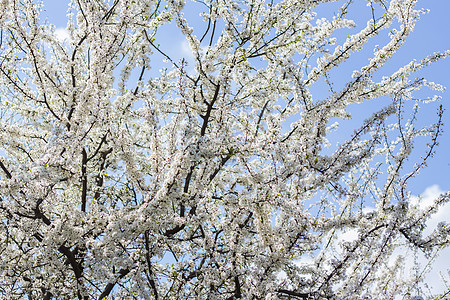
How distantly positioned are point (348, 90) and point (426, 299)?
3.55 m

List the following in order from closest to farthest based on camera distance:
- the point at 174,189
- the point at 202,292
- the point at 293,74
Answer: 1. the point at 174,189
2. the point at 202,292
3. the point at 293,74

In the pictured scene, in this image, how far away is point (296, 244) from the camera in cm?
531

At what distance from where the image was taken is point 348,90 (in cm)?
598

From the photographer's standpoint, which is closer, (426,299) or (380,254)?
(380,254)

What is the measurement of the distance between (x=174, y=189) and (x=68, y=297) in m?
4.25

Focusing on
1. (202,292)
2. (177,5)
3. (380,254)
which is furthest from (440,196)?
(177,5)

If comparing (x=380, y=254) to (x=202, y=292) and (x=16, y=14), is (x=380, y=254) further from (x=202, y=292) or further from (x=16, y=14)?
(x=16, y=14)

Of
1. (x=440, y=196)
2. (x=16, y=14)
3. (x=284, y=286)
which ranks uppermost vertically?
(x=16, y=14)

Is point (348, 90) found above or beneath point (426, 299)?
above

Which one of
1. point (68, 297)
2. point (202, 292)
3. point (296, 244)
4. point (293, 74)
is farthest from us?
point (68, 297)

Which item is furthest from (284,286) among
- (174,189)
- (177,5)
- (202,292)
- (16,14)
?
(16,14)

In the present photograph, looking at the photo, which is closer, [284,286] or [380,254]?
[380,254]

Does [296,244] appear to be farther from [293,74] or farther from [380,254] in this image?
[293,74]

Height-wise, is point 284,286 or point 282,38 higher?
point 282,38
